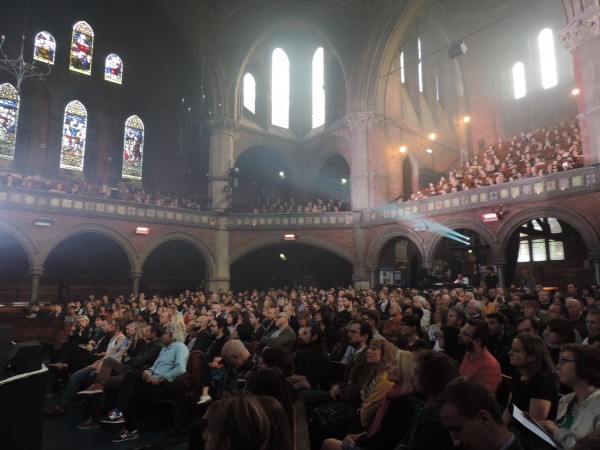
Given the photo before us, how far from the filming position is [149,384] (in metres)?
5.73

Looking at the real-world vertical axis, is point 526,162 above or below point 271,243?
above

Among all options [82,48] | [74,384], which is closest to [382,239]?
[74,384]

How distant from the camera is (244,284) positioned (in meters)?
25.7

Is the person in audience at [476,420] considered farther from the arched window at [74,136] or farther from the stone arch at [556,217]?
the arched window at [74,136]

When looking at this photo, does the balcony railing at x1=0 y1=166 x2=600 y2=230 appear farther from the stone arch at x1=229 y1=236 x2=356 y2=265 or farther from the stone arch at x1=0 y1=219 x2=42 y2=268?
the stone arch at x1=0 y1=219 x2=42 y2=268

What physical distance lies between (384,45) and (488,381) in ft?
71.0

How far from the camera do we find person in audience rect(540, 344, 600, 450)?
8.76 ft

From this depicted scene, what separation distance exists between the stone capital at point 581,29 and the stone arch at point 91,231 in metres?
19.4

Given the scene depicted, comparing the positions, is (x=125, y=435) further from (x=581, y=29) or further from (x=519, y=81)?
(x=519, y=81)

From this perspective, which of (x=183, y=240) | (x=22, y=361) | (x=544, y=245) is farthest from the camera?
(x=544, y=245)

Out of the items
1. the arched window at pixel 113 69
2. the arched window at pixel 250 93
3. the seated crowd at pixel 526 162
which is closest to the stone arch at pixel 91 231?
the arched window at pixel 113 69

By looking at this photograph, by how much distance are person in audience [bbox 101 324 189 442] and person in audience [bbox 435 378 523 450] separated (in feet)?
15.1

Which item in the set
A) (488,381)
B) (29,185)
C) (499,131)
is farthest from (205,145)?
(488,381)

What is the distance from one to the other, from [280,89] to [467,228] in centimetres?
1576
